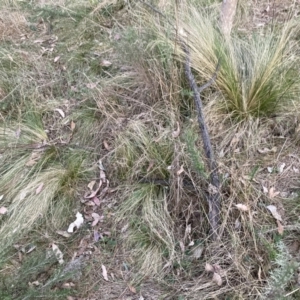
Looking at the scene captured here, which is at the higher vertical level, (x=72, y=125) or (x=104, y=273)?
(x=72, y=125)

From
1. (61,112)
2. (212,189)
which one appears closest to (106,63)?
(61,112)

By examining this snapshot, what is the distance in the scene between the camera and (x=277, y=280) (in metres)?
1.70

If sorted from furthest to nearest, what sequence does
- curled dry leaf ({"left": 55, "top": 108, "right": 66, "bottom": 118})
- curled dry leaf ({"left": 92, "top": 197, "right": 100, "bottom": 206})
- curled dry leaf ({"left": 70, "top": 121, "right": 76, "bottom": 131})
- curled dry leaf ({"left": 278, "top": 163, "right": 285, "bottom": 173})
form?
curled dry leaf ({"left": 55, "top": 108, "right": 66, "bottom": 118}), curled dry leaf ({"left": 70, "top": 121, "right": 76, "bottom": 131}), curled dry leaf ({"left": 92, "top": 197, "right": 100, "bottom": 206}), curled dry leaf ({"left": 278, "top": 163, "right": 285, "bottom": 173})

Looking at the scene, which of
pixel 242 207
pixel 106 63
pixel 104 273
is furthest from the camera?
pixel 106 63

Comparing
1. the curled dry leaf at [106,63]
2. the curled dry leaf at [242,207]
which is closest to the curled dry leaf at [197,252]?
the curled dry leaf at [242,207]

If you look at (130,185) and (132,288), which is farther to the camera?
(130,185)

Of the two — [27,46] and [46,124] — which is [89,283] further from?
[27,46]

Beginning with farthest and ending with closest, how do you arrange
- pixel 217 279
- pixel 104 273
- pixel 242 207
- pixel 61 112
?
1. pixel 61 112
2. pixel 104 273
3. pixel 242 207
4. pixel 217 279

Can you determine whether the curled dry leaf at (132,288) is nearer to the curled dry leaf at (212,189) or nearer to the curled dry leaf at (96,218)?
the curled dry leaf at (96,218)

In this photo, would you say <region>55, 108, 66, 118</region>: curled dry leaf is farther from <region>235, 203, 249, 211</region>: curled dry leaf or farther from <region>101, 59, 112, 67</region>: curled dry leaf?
<region>235, 203, 249, 211</region>: curled dry leaf

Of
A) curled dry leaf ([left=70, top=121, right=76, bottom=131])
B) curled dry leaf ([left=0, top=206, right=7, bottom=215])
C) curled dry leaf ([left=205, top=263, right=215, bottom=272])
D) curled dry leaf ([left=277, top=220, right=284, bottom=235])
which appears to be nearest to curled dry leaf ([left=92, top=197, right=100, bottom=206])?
curled dry leaf ([left=0, top=206, right=7, bottom=215])

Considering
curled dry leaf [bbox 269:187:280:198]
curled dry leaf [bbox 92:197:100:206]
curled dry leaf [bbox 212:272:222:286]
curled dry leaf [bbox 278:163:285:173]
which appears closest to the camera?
curled dry leaf [bbox 212:272:222:286]

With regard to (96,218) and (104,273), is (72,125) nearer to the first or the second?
(96,218)

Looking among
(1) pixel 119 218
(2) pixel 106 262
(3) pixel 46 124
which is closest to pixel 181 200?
A: (1) pixel 119 218
